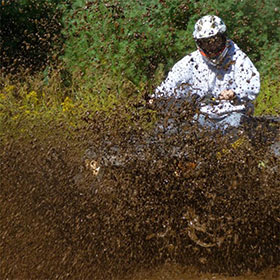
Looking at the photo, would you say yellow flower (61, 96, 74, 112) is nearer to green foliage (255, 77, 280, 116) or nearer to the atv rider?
the atv rider

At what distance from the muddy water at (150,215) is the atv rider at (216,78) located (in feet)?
1.93

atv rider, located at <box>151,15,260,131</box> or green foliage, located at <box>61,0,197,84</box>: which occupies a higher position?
atv rider, located at <box>151,15,260,131</box>

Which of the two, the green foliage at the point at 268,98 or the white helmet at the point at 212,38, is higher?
the white helmet at the point at 212,38

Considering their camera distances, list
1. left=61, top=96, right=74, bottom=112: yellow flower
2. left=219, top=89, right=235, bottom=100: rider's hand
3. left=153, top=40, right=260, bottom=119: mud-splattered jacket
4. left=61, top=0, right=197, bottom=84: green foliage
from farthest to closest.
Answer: left=61, top=0, right=197, bottom=84: green foliage
left=61, top=96, right=74, bottom=112: yellow flower
left=153, top=40, right=260, bottom=119: mud-splattered jacket
left=219, top=89, right=235, bottom=100: rider's hand

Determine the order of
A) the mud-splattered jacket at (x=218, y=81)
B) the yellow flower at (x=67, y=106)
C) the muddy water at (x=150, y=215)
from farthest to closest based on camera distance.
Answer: the yellow flower at (x=67, y=106) → the mud-splattered jacket at (x=218, y=81) → the muddy water at (x=150, y=215)

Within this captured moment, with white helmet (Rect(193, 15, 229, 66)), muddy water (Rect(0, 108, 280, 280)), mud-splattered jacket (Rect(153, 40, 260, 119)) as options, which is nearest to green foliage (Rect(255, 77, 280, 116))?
mud-splattered jacket (Rect(153, 40, 260, 119))

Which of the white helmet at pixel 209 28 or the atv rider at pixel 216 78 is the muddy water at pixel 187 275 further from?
the white helmet at pixel 209 28

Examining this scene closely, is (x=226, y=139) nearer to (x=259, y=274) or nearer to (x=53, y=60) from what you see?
(x=259, y=274)

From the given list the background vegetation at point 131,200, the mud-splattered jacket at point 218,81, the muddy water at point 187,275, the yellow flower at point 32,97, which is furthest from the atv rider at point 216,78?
the yellow flower at point 32,97

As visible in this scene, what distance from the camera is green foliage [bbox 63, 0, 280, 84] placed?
9.82 m

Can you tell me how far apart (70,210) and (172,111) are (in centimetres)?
130

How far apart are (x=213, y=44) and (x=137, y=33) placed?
338 centimetres

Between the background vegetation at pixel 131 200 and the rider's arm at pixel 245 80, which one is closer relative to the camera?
the background vegetation at pixel 131 200

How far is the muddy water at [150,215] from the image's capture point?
5.80 meters
